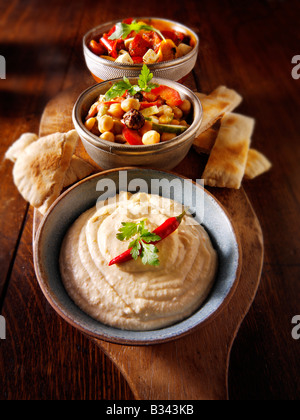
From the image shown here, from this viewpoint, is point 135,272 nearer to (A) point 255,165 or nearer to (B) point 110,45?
(A) point 255,165

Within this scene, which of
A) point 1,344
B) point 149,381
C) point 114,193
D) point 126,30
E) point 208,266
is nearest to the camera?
point 149,381

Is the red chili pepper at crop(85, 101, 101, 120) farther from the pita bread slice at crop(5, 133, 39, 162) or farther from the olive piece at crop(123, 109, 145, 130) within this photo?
the pita bread slice at crop(5, 133, 39, 162)

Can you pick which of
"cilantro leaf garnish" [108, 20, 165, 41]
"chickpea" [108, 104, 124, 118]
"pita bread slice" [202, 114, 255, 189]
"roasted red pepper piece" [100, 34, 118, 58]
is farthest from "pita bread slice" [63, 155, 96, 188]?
"cilantro leaf garnish" [108, 20, 165, 41]

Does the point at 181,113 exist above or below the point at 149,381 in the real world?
above

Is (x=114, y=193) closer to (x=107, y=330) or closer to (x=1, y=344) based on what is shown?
(x=107, y=330)

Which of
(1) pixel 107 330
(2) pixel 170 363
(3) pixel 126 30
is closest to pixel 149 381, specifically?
(2) pixel 170 363

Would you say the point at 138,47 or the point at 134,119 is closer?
the point at 134,119

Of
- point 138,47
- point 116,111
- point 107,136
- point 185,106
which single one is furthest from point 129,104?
point 138,47
